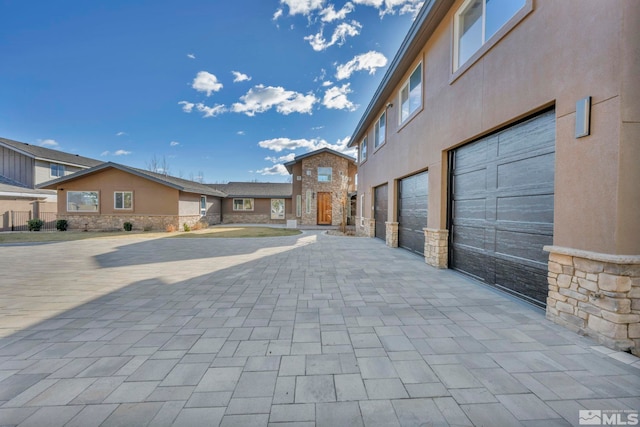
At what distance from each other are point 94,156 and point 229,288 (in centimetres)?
3704

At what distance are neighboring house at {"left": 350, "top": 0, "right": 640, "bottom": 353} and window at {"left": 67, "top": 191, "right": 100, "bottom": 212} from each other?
20179mm

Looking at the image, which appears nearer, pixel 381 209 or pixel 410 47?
pixel 410 47

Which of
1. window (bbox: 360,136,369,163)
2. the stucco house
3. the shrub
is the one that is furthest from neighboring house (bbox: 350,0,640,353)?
the stucco house

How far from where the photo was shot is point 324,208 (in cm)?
2105

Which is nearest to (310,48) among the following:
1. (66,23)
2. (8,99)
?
(66,23)

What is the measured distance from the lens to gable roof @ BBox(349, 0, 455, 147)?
5.64 meters

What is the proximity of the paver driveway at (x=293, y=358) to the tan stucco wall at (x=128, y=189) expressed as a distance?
12054mm

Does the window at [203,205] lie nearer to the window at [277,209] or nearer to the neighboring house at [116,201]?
the neighboring house at [116,201]

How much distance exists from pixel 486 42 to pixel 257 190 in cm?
2292

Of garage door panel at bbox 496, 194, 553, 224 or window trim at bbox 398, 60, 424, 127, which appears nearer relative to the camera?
garage door panel at bbox 496, 194, 553, 224

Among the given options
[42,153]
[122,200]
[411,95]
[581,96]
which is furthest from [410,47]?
[42,153]

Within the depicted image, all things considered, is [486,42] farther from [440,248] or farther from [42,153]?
[42,153]

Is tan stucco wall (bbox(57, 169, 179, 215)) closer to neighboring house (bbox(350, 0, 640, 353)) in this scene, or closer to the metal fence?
the metal fence

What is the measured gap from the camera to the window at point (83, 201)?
1603 centimetres
